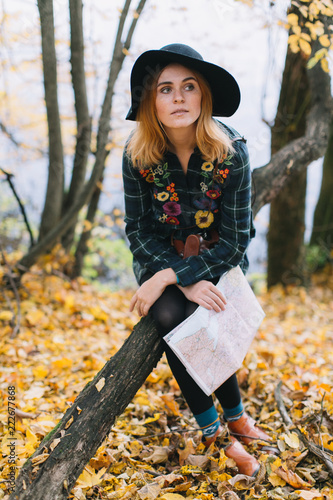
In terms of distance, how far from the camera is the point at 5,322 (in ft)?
10.1

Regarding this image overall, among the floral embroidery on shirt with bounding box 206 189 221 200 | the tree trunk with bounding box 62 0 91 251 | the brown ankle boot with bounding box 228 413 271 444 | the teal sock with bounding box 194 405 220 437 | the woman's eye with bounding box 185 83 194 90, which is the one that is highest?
the tree trunk with bounding box 62 0 91 251

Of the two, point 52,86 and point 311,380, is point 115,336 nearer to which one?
point 311,380

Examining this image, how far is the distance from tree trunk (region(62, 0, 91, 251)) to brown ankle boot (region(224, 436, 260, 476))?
3.05 metres

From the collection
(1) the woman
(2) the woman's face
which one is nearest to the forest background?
(1) the woman

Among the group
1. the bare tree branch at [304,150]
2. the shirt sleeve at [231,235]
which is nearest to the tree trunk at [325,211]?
the bare tree branch at [304,150]

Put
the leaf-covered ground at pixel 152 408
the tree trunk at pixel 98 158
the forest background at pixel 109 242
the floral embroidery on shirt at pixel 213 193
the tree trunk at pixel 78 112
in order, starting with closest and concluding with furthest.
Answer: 1. the leaf-covered ground at pixel 152 408
2. the forest background at pixel 109 242
3. the floral embroidery on shirt at pixel 213 193
4. the tree trunk at pixel 78 112
5. the tree trunk at pixel 98 158

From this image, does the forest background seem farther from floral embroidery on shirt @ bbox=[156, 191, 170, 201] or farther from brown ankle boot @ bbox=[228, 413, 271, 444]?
floral embroidery on shirt @ bbox=[156, 191, 170, 201]

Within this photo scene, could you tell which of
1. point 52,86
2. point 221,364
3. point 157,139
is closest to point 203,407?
point 221,364

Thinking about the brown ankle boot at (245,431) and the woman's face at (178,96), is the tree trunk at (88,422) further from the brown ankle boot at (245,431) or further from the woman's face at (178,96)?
the woman's face at (178,96)

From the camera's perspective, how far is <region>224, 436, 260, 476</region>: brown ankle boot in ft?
5.47

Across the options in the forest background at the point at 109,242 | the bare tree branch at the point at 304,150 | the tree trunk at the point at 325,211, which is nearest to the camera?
the forest background at the point at 109,242

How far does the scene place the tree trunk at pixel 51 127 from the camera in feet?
9.52

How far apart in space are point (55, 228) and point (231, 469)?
8.71 ft

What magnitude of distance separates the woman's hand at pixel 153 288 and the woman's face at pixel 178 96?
0.67m
